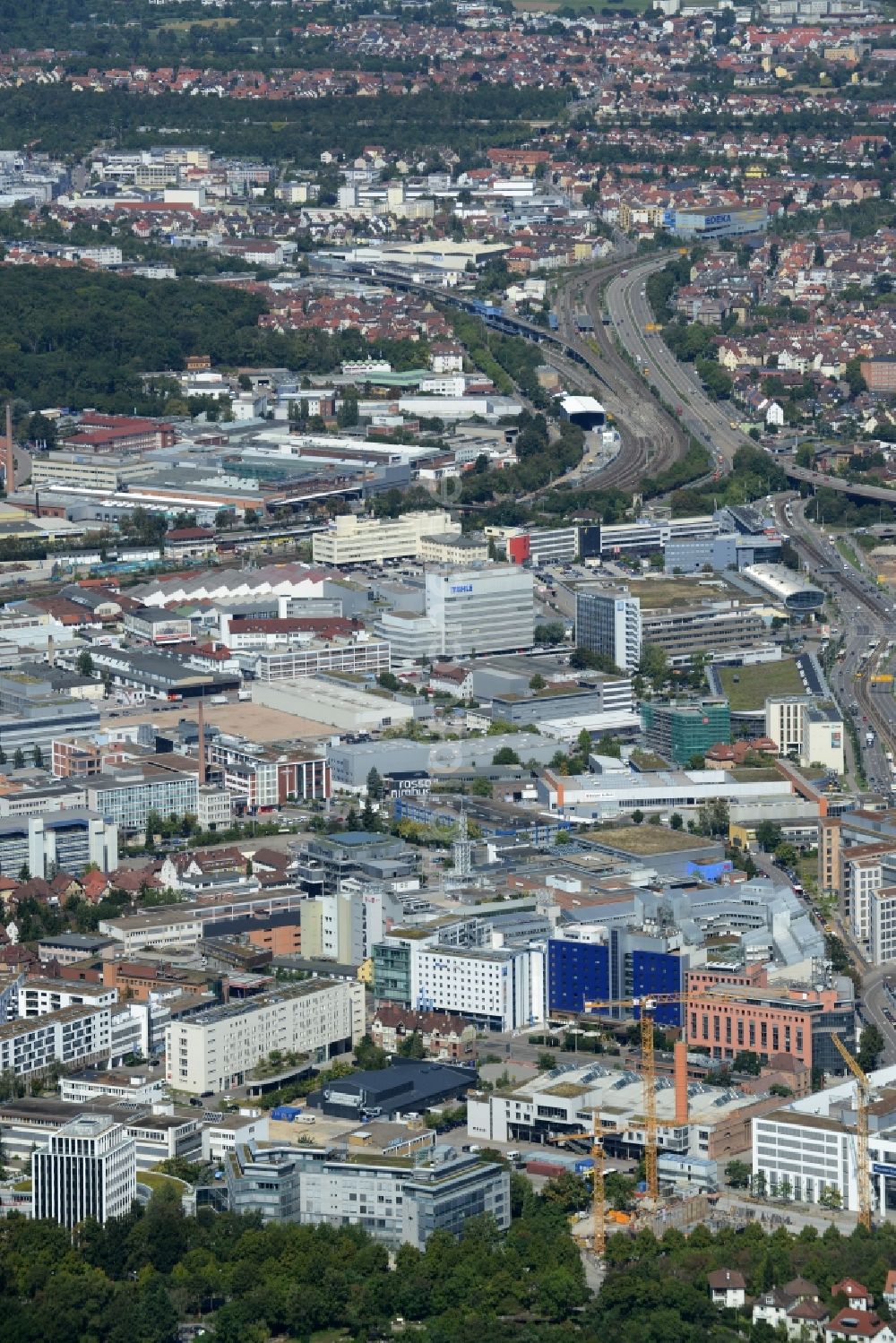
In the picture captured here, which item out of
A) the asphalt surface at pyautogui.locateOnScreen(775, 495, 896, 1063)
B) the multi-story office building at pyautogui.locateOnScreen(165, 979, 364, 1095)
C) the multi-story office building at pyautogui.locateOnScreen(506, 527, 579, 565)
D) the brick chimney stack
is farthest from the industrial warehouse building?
the multi-story office building at pyautogui.locateOnScreen(165, 979, 364, 1095)

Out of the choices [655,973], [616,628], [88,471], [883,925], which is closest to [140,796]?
[655,973]

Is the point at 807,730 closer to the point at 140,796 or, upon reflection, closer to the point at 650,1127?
the point at 140,796

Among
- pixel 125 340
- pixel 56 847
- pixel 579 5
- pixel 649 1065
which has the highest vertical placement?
pixel 579 5

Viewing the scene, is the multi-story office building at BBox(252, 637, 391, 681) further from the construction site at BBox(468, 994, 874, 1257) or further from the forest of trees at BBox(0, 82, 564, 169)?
the forest of trees at BBox(0, 82, 564, 169)

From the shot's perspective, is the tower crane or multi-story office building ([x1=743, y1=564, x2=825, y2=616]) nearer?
the tower crane

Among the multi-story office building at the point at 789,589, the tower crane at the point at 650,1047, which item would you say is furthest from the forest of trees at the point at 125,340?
the tower crane at the point at 650,1047

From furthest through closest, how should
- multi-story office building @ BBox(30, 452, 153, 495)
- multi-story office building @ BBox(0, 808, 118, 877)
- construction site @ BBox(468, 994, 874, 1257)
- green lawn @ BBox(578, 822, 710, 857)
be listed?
multi-story office building @ BBox(30, 452, 153, 495) < multi-story office building @ BBox(0, 808, 118, 877) < green lawn @ BBox(578, 822, 710, 857) < construction site @ BBox(468, 994, 874, 1257)

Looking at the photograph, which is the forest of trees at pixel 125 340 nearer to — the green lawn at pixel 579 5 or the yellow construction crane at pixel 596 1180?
the yellow construction crane at pixel 596 1180

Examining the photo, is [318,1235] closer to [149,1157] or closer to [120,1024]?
[149,1157]
